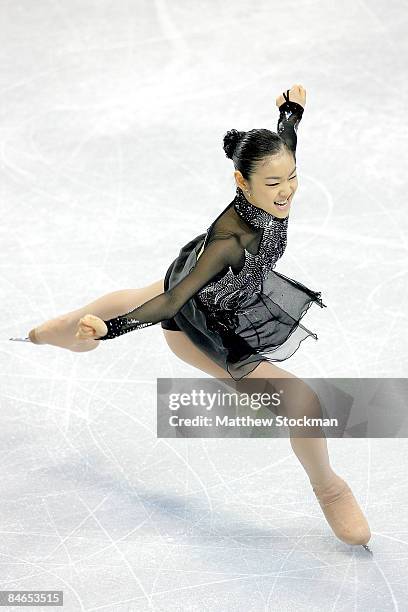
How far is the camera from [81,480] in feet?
12.3

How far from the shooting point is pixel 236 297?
336 centimetres

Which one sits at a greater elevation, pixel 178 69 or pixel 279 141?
pixel 178 69

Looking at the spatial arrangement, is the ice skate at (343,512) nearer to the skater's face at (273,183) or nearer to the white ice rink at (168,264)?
the white ice rink at (168,264)

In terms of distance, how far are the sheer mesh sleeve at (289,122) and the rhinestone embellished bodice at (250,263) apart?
0.80 ft

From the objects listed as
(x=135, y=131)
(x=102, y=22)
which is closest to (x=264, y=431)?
(x=135, y=131)

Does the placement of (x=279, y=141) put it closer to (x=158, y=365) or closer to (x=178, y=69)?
(x=158, y=365)

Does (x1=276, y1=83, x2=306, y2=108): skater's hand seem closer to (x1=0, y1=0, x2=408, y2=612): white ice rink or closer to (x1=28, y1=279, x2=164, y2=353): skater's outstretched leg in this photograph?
(x1=28, y1=279, x2=164, y2=353): skater's outstretched leg

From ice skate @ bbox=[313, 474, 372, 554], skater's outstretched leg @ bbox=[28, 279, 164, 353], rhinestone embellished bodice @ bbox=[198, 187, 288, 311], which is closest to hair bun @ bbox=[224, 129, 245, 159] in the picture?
rhinestone embellished bodice @ bbox=[198, 187, 288, 311]

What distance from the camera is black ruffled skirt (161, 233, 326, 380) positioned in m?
3.39

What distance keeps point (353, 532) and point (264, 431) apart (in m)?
0.63

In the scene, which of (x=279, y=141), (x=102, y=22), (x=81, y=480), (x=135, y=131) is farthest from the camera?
(x=102, y=22)

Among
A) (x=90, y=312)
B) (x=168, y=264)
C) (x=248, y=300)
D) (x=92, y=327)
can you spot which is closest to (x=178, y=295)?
(x=92, y=327)

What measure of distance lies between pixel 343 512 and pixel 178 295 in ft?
2.89

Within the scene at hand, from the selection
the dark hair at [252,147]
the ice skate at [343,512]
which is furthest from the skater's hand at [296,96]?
the ice skate at [343,512]
